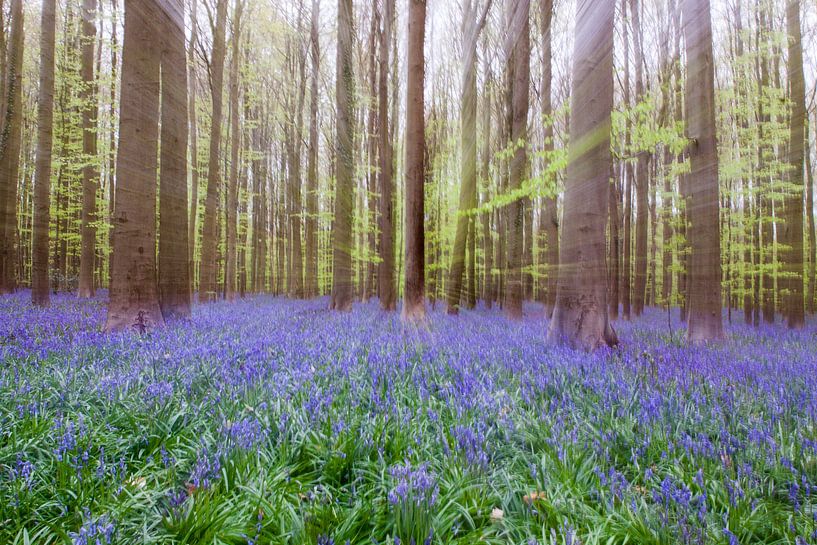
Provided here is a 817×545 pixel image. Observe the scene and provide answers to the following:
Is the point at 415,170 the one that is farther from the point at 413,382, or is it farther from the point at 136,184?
the point at 413,382

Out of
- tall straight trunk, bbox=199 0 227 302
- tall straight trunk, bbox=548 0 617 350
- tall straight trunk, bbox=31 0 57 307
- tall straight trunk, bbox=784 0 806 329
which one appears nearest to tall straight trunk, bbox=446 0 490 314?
tall straight trunk, bbox=548 0 617 350

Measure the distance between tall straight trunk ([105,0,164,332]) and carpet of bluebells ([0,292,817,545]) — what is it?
6.90ft

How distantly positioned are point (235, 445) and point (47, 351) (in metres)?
3.79

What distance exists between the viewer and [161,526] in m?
1.81

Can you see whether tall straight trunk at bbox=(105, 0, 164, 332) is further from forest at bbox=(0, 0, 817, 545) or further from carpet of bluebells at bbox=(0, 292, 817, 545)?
carpet of bluebells at bbox=(0, 292, 817, 545)

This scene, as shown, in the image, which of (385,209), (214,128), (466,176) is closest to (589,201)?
(466,176)

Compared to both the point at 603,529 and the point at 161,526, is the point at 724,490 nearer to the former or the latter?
the point at 603,529

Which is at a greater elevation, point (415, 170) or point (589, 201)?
point (415, 170)

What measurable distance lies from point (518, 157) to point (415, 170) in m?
3.81

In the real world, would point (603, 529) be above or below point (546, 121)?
below

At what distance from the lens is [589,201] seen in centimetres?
632

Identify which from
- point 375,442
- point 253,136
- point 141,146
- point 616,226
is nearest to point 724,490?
point 375,442

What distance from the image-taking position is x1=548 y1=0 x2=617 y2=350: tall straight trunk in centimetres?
628

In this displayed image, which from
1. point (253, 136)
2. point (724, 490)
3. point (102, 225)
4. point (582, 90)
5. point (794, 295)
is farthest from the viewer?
point (253, 136)
